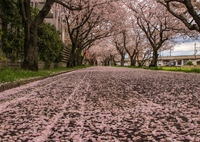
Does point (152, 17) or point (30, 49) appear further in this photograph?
point (152, 17)

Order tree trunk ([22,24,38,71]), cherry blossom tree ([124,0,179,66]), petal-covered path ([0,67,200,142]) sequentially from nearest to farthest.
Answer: petal-covered path ([0,67,200,142]) < tree trunk ([22,24,38,71]) < cherry blossom tree ([124,0,179,66])

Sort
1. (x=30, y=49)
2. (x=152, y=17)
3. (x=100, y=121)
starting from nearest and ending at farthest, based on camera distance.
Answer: (x=100, y=121)
(x=30, y=49)
(x=152, y=17)

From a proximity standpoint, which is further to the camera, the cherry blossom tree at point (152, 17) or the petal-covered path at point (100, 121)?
the cherry blossom tree at point (152, 17)

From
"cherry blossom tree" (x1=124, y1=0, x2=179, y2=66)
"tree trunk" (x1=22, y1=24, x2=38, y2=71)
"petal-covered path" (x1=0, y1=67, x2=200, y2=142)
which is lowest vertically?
"petal-covered path" (x1=0, y1=67, x2=200, y2=142)

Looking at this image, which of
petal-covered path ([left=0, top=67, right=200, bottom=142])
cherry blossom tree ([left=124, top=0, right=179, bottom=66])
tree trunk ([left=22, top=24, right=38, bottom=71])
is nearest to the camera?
petal-covered path ([left=0, top=67, right=200, bottom=142])

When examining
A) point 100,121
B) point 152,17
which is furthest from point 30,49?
point 152,17

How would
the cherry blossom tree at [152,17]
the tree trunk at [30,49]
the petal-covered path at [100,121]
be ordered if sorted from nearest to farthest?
the petal-covered path at [100,121] → the tree trunk at [30,49] → the cherry blossom tree at [152,17]

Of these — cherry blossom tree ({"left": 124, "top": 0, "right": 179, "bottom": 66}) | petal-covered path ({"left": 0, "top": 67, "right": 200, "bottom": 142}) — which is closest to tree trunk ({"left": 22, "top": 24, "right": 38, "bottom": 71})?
petal-covered path ({"left": 0, "top": 67, "right": 200, "bottom": 142})

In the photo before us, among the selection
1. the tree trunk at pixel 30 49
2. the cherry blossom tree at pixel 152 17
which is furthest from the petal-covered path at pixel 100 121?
the cherry blossom tree at pixel 152 17

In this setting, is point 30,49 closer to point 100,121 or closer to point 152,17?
point 100,121

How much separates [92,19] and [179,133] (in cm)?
3451

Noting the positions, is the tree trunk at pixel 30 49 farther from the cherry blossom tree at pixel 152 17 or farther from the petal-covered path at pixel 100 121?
the cherry blossom tree at pixel 152 17

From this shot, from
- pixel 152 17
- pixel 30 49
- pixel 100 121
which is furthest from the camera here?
pixel 152 17

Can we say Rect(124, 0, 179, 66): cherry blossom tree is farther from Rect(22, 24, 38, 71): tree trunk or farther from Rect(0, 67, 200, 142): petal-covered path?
Rect(0, 67, 200, 142): petal-covered path
